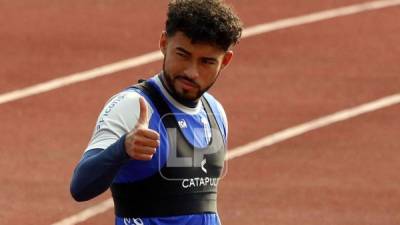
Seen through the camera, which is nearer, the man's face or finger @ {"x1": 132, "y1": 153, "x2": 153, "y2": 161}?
finger @ {"x1": 132, "y1": 153, "x2": 153, "y2": 161}

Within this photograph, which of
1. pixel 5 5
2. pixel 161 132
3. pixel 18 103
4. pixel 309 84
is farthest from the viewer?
pixel 5 5

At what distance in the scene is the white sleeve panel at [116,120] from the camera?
13.9 ft

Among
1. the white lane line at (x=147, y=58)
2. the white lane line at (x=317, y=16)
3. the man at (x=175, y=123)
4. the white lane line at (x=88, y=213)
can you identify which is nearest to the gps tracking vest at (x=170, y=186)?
the man at (x=175, y=123)

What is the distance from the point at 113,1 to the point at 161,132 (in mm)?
9224

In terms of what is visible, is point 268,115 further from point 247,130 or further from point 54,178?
point 54,178

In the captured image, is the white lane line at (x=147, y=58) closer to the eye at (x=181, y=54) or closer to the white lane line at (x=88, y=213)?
the white lane line at (x=88, y=213)

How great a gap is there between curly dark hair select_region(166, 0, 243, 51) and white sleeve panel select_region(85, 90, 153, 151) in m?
0.29

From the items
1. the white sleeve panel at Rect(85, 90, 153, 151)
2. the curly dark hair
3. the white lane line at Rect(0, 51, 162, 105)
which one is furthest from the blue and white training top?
the white lane line at Rect(0, 51, 162, 105)

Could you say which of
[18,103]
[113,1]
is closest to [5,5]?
[113,1]

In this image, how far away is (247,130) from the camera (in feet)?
35.2

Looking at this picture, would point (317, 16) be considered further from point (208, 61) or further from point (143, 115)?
point (143, 115)

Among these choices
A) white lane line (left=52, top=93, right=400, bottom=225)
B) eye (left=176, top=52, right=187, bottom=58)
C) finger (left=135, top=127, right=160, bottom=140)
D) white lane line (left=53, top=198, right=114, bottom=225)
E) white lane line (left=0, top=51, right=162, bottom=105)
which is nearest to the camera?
finger (left=135, top=127, right=160, bottom=140)

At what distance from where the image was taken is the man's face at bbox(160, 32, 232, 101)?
434 centimetres

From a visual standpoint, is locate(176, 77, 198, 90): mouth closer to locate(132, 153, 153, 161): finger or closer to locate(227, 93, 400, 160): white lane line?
locate(132, 153, 153, 161): finger
